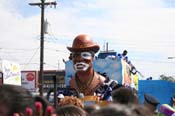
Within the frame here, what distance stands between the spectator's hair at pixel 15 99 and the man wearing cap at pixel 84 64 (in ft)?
12.7

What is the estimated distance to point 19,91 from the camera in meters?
2.21

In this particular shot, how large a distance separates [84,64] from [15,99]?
3998 millimetres

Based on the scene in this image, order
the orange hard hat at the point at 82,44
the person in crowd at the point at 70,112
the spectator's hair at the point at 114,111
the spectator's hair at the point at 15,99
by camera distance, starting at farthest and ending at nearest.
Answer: the orange hard hat at the point at 82,44 → the person in crowd at the point at 70,112 → the spectator's hair at the point at 15,99 → the spectator's hair at the point at 114,111

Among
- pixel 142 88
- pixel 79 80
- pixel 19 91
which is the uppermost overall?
pixel 19 91

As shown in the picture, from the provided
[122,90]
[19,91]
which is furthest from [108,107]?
[122,90]

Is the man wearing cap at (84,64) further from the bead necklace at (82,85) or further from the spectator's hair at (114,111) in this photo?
the spectator's hair at (114,111)

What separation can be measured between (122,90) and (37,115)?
4.00 ft

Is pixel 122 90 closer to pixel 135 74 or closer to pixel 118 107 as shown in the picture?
pixel 118 107

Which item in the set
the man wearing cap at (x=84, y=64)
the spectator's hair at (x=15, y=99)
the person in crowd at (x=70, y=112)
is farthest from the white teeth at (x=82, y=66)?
the spectator's hair at (x=15, y=99)

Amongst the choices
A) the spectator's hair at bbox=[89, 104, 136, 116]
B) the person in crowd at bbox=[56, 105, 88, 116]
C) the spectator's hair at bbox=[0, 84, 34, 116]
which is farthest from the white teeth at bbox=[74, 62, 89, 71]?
the spectator's hair at bbox=[89, 104, 136, 116]

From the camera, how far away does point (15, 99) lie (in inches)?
85.7

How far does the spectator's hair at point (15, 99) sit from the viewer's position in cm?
215

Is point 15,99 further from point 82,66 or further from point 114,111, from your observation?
point 82,66

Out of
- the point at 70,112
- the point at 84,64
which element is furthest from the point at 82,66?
the point at 70,112
